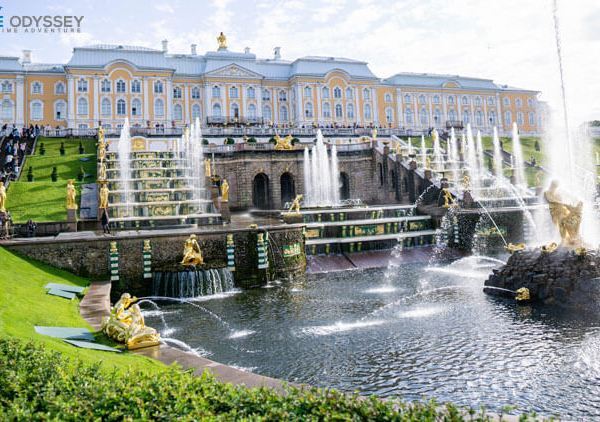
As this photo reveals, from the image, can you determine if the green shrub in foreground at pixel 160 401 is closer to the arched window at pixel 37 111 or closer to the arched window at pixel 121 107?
the arched window at pixel 121 107

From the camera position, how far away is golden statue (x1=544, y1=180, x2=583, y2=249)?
16156mm

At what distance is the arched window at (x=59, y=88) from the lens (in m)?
72.4

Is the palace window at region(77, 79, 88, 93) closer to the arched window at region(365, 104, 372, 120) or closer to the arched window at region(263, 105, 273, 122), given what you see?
the arched window at region(263, 105, 273, 122)

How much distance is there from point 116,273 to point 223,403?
52.1 feet

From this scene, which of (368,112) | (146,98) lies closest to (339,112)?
(368,112)

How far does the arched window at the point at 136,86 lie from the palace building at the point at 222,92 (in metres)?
0.15

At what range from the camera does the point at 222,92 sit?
7700cm

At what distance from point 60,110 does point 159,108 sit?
1508 cm

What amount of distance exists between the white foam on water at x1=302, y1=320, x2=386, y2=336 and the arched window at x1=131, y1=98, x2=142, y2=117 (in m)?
66.5

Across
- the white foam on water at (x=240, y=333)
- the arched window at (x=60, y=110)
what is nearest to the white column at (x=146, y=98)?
the arched window at (x=60, y=110)

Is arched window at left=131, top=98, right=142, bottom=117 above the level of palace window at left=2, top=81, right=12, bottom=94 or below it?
below

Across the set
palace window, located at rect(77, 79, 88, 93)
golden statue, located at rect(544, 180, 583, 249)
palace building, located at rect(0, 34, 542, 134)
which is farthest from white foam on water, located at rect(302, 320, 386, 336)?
palace window, located at rect(77, 79, 88, 93)

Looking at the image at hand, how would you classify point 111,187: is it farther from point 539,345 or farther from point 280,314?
point 539,345

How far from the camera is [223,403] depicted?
5801 millimetres
